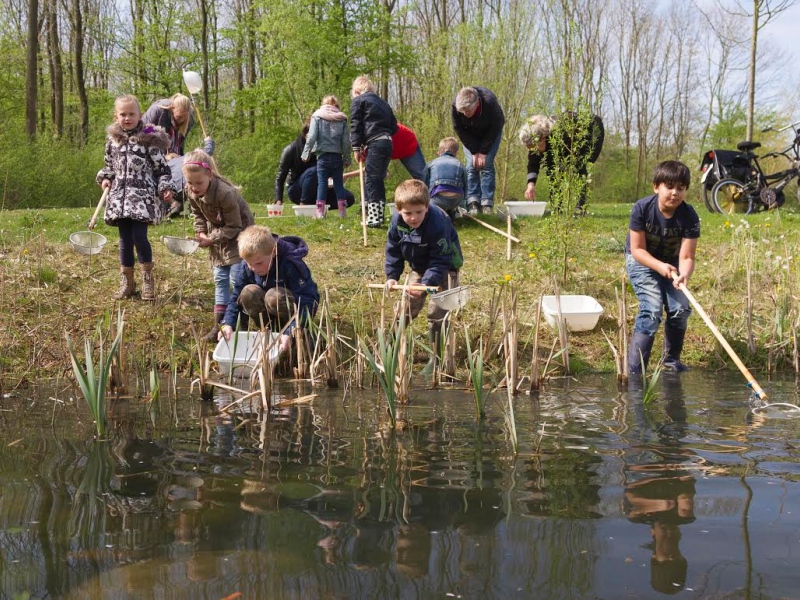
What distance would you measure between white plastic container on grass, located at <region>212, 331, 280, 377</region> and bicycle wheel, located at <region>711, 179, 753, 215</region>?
26.5 ft

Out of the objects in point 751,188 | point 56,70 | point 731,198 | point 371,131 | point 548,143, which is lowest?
point 731,198

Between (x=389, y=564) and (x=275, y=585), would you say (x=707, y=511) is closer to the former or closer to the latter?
(x=389, y=564)

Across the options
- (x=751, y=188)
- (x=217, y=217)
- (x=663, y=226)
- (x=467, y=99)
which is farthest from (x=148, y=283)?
(x=751, y=188)

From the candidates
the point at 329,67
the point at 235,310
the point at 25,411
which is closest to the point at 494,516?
the point at 25,411

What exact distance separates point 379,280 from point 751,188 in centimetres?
661

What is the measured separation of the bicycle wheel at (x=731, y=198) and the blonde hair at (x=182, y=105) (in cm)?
702

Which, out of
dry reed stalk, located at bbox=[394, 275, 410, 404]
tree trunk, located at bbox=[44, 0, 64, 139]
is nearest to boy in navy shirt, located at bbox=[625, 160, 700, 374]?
dry reed stalk, located at bbox=[394, 275, 410, 404]

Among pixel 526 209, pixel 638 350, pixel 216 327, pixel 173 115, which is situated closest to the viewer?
pixel 638 350

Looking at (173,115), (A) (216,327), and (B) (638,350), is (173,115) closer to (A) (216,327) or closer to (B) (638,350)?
(A) (216,327)

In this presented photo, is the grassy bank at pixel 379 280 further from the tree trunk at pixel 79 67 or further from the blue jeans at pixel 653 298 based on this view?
the tree trunk at pixel 79 67

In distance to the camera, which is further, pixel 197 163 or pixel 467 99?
pixel 467 99

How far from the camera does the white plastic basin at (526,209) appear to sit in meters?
8.91

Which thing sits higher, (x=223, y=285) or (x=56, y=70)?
(x=56, y=70)

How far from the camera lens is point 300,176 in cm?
1026
